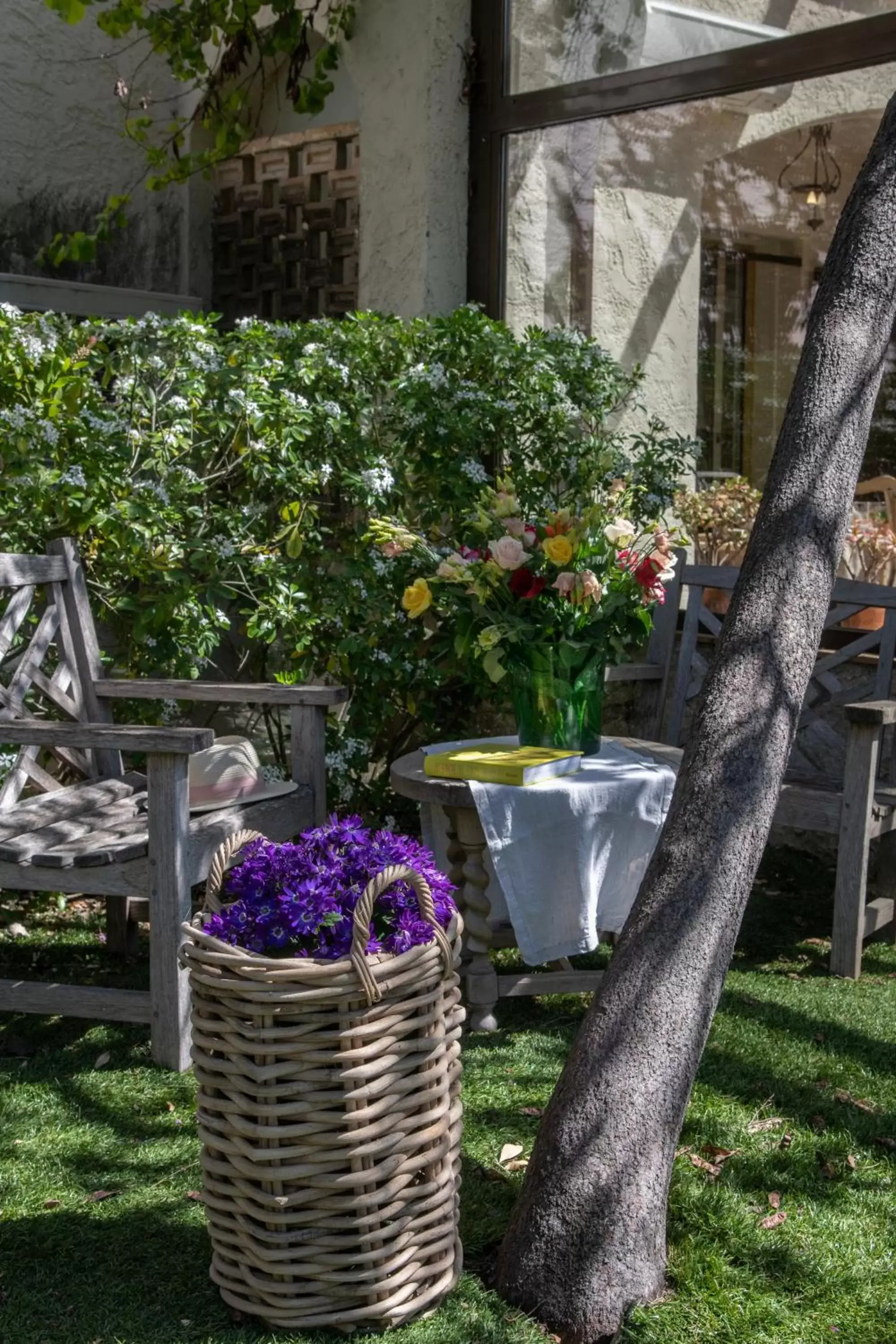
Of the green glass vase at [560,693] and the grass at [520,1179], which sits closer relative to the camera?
the grass at [520,1179]

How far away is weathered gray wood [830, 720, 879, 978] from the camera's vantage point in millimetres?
4293

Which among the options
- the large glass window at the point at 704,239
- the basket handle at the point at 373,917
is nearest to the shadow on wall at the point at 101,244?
the large glass window at the point at 704,239

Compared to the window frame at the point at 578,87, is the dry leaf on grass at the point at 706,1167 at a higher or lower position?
lower

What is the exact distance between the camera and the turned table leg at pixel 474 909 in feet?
12.3

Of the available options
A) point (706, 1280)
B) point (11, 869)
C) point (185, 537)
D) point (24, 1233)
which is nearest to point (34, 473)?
point (185, 537)

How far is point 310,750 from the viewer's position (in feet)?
13.8

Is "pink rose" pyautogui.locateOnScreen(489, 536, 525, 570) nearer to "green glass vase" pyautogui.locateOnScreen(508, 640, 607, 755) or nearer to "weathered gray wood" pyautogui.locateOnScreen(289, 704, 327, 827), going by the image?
"green glass vase" pyautogui.locateOnScreen(508, 640, 607, 755)

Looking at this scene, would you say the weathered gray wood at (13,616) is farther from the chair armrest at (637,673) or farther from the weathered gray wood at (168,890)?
the chair armrest at (637,673)

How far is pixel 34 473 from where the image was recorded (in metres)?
4.47

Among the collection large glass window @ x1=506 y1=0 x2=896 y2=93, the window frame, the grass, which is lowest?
the grass

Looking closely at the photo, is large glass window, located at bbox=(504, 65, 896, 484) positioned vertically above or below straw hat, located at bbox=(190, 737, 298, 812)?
above

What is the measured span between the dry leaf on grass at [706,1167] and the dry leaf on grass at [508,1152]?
366 mm

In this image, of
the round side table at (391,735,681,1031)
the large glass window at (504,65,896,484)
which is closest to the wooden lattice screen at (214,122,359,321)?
the large glass window at (504,65,896,484)

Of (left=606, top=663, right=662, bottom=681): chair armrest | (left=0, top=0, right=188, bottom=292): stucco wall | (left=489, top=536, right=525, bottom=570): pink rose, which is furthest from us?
(left=0, top=0, right=188, bottom=292): stucco wall
